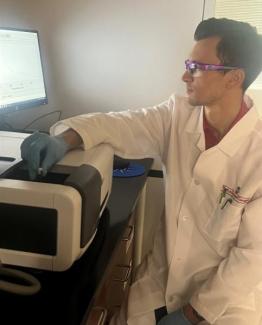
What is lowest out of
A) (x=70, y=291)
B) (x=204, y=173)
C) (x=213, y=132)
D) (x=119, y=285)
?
(x=119, y=285)

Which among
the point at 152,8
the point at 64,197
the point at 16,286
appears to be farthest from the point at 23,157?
the point at 152,8

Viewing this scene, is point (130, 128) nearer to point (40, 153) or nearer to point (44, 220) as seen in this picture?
point (40, 153)

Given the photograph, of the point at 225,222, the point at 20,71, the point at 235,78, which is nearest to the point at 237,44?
the point at 235,78

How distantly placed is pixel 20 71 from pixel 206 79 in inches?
37.6

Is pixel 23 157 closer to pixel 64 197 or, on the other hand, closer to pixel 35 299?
pixel 64 197

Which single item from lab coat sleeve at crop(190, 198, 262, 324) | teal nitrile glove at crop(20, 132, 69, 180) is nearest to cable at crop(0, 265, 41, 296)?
teal nitrile glove at crop(20, 132, 69, 180)

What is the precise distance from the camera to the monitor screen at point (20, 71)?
5.19ft

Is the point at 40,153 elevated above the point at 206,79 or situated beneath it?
situated beneath

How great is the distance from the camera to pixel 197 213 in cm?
120

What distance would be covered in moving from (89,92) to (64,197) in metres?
1.17

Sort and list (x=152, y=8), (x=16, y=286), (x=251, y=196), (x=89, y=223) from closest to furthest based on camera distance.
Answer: (x=16, y=286), (x=89, y=223), (x=251, y=196), (x=152, y=8)

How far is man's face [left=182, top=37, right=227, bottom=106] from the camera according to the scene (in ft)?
3.66

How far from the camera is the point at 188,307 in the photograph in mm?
1147

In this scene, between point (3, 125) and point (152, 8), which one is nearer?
point (152, 8)
